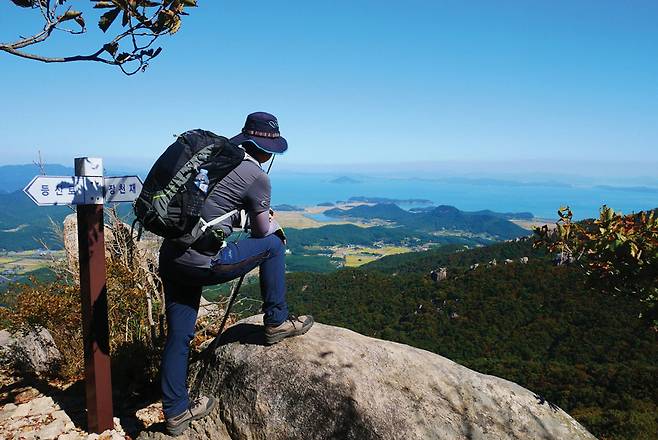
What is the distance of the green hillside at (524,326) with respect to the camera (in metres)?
23.6

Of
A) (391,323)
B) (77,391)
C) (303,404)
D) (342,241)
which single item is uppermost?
(303,404)

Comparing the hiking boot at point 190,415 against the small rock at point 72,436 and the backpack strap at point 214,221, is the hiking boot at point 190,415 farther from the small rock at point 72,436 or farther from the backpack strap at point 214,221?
the backpack strap at point 214,221

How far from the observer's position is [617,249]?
426cm

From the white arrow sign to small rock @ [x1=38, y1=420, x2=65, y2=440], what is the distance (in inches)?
88.0

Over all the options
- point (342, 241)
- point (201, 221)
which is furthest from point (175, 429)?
point (342, 241)

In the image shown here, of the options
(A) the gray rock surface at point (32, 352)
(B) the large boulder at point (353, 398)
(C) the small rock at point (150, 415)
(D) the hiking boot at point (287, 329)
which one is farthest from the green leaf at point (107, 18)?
(A) the gray rock surface at point (32, 352)

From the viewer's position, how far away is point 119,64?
2.92 meters

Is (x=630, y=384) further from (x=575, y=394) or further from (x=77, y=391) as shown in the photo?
(x=77, y=391)

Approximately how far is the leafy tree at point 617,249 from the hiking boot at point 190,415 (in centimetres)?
380

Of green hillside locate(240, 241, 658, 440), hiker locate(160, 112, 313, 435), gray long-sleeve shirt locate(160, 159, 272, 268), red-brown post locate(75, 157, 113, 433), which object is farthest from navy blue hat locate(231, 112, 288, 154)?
green hillside locate(240, 241, 658, 440)

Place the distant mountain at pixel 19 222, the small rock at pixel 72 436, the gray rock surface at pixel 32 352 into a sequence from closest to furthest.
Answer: the small rock at pixel 72 436 < the gray rock surface at pixel 32 352 < the distant mountain at pixel 19 222

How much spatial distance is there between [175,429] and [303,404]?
1150 millimetres

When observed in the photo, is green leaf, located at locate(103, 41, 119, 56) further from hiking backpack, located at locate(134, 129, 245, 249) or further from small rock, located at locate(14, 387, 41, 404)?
small rock, located at locate(14, 387, 41, 404)

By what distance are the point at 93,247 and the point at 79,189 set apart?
53cm
